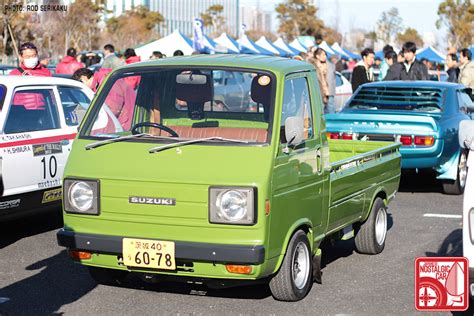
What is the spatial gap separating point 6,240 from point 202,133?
3034 millimetres

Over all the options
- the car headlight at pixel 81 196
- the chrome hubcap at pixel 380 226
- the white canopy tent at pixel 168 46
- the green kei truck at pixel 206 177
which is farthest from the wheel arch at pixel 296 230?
the white canopy tent at pixel 168 46

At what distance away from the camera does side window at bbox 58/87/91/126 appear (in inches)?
370

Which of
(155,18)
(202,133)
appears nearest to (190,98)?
(202,133)

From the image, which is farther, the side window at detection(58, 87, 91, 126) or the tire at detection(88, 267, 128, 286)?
the side window at detection(58, 87, 91, 126)

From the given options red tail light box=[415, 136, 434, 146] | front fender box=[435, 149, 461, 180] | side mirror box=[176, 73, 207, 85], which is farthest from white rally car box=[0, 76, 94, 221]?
front fender box=[435, 149, 461, 180]

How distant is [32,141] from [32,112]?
413 millimetres

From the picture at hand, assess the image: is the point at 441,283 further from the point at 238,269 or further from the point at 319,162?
the point at 319,162

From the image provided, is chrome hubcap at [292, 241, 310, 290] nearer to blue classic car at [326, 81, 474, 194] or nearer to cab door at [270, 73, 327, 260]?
cab door at [270, 73, 327, 260]

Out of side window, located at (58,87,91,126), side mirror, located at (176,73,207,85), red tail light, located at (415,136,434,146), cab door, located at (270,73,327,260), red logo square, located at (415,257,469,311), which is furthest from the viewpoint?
red tail light, located at (415,136,434,146)

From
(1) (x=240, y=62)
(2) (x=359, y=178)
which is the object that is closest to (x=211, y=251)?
(1) (x=240, y=62)

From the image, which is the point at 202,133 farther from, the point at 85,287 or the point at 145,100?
the point at 85,287

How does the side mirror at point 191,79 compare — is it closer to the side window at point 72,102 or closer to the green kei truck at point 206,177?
the green kei truck at point 206,177

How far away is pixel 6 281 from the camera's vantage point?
287 inches

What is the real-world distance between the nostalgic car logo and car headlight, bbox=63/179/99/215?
0.96ft
